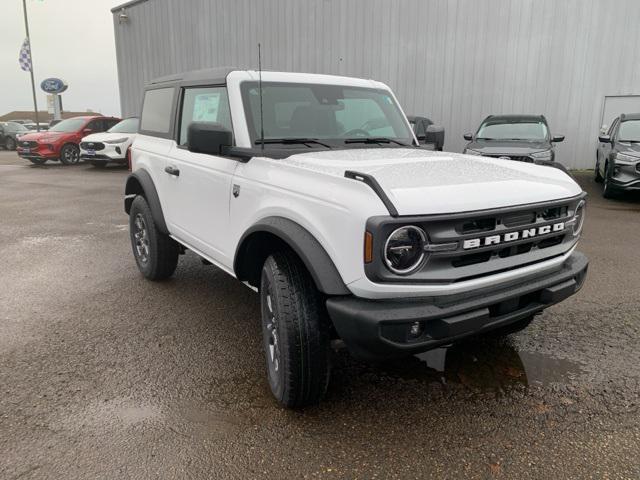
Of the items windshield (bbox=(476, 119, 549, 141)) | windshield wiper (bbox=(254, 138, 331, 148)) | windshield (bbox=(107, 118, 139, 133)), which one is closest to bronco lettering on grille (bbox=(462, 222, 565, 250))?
windshield wiper (bbox=(254, 138, 331, 148))

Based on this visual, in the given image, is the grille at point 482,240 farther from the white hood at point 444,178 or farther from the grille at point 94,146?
the grille at point 94,146

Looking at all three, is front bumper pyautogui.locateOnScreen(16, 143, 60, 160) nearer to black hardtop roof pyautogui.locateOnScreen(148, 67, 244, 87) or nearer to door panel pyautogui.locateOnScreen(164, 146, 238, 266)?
black hardtop roof pyautogui.locateOnScreen(148, 67, 244, 87)

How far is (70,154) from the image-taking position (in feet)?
55.1

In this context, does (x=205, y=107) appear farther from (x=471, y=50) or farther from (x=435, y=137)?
(x=471, y=50)

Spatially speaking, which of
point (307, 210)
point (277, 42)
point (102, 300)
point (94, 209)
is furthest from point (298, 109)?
point (277, 42)

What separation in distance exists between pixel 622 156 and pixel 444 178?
838cm

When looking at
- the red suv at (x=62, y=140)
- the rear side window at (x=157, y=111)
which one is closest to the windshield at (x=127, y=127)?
the red suv at (x=62, y=140)

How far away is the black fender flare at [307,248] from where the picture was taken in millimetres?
2316

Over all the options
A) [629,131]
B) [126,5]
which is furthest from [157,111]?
[126,5]

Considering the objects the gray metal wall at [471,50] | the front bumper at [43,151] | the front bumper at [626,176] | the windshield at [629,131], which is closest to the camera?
the front bumper at [626,176]

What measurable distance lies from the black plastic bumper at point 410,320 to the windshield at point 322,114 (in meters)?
1.56

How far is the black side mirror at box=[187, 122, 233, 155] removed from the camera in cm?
298

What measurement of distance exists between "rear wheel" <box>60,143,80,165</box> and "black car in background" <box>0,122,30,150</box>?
451 inches

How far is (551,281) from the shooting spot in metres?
2.71
